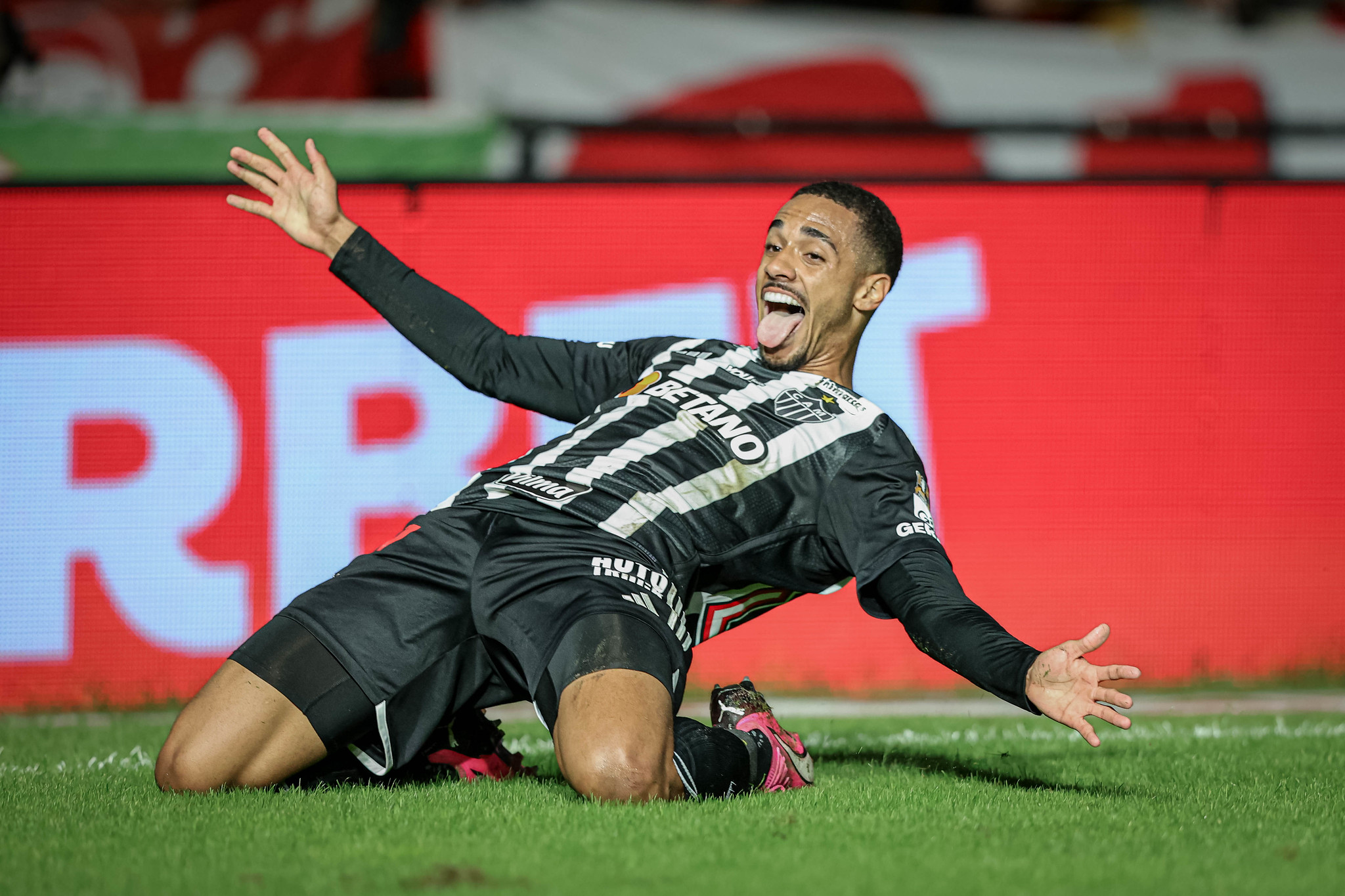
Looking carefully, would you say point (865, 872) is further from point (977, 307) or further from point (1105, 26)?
point (1105, 26)

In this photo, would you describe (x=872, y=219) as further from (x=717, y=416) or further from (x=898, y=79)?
(x=898, y=79)

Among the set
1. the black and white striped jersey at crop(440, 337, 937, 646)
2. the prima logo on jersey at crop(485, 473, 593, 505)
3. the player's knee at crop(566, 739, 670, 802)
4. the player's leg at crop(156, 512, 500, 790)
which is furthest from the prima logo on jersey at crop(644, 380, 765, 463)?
the player's knee at crop(566, 739, 670, 802)

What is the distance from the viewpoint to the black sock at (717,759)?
116 inches

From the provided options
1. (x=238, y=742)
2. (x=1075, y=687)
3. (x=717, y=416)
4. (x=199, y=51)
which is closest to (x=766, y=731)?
(x=717, y=416)

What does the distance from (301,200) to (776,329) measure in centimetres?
137

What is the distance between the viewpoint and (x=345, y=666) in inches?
128

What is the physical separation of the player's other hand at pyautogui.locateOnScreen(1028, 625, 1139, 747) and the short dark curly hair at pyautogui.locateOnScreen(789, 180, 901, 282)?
140 centimetres

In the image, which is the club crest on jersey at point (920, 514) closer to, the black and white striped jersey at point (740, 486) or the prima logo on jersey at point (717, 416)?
the black and white striped jersey at point (740, 486)

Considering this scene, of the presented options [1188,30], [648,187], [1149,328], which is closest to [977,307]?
[1149,328]

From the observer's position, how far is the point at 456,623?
11.0ft

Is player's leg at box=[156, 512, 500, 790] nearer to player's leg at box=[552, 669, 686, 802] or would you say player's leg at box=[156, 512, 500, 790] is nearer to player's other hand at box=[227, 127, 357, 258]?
player's leg at box=[552, 669, 686, 802]

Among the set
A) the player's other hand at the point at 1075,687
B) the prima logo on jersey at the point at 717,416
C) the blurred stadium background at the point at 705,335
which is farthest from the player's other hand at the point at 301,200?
the player's other hand at the point at 1075,687

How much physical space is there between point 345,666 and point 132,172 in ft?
14.9

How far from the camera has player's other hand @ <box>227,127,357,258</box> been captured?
11.5 feet
